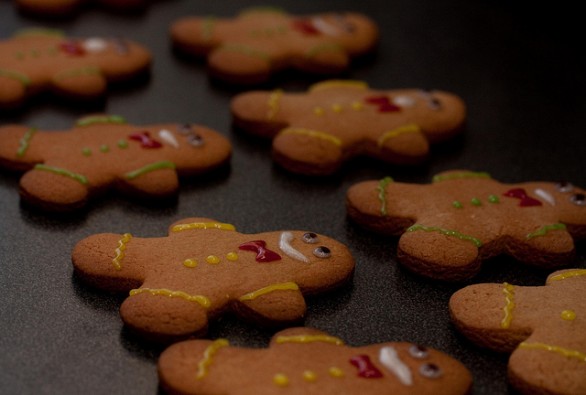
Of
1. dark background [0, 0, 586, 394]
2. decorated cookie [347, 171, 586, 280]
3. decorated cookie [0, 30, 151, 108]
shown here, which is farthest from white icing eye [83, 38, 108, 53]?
decorated cookie [347, 171, 586, 280]

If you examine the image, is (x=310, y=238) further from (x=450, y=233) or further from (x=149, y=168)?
(x=149, y=168)

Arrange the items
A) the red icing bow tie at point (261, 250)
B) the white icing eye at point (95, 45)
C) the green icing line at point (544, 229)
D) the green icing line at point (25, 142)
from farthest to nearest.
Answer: the white icing eye at point (95, 45) < the green icing line at point (25, 142) < the green icing line at point (544, 229) < the red icing bow tie at point (261, 250)

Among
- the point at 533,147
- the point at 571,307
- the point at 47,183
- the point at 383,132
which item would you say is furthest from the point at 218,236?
the point at 533,147

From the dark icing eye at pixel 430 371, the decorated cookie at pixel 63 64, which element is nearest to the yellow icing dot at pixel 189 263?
the dark icing eye at pixel 430 371

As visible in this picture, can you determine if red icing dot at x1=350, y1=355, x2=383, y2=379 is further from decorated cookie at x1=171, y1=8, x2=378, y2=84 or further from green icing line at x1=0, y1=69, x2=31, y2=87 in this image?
green icing line at x1=0, y1=69, x2=31, y2=87

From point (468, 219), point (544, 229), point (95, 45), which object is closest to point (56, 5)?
point (95, 45)

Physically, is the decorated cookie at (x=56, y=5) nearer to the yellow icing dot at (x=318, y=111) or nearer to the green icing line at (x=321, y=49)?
the green icing line at (x=321, y=49)

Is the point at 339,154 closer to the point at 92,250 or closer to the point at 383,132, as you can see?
the point at 383,132
